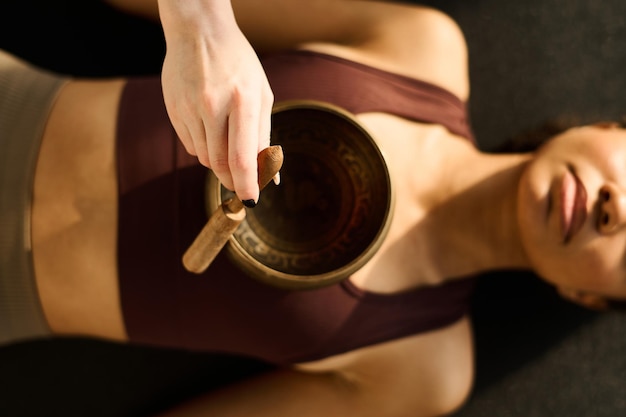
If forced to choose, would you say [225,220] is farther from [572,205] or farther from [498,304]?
[498,304]

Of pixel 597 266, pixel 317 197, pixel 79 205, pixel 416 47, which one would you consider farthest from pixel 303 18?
pixel 597 266

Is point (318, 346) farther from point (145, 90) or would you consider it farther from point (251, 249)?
point (145, 90)

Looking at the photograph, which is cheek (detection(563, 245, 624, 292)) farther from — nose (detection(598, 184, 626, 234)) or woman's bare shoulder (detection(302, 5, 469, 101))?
woman's bare shoulder (detection(302, 5, 469, 101))

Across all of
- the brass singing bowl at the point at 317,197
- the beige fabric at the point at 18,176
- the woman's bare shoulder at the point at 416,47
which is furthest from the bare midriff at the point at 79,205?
the woman's bare shoulder at the point at 416,47

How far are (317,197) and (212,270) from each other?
0.17m

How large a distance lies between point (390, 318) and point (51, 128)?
548 millimetres

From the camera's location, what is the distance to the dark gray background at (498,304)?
983 mm

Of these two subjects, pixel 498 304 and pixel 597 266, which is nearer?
pixel 597 266

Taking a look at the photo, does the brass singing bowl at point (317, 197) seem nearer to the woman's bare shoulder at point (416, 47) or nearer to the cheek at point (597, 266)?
the woman's bare shoulder at point (416, 47)

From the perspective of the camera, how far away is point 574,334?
3.59 ft

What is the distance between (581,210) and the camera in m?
0.76

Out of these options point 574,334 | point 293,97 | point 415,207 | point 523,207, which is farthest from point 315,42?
point 574,334

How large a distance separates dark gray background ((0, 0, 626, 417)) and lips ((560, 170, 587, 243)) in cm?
35

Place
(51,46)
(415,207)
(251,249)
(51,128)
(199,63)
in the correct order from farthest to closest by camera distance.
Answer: (51,46)
(415,207)
(51,128)
(251,249)
(199,63)
